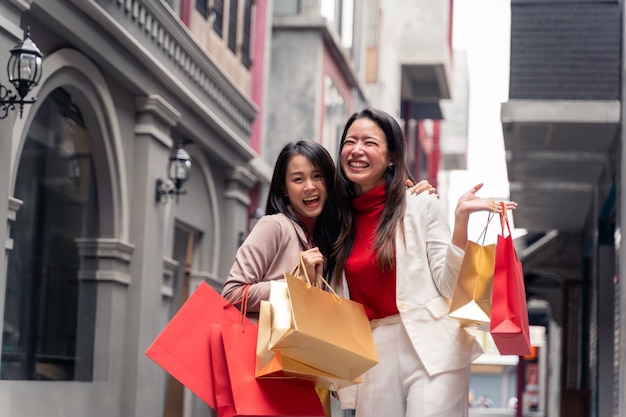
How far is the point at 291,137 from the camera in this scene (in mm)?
20141

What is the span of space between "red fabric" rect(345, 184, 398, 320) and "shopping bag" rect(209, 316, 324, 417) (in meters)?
0.42

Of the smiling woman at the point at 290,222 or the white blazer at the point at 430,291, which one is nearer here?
the white blazer at the point at 430,291

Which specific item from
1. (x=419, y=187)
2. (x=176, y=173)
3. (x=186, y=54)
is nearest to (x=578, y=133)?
(x=176, y=173)

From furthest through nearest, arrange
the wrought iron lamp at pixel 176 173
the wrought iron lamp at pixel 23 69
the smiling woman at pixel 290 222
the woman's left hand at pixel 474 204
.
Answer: the wrought iron lamp at pixel 176 173 → the wrought iron lamp at pixel 23 69 → the smiling woman at pixel 290 222 → the woman's left hand at pixel 474 204

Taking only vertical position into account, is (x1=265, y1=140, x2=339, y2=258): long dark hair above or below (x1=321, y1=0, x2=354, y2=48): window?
below

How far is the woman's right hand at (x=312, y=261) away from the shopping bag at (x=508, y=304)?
649 millimetres

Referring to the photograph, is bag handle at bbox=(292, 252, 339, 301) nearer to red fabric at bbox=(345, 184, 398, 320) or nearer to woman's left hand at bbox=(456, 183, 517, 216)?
red fabric at bbox=(345, 184, 398, 320)

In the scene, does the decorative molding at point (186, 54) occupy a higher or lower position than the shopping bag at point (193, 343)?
higher

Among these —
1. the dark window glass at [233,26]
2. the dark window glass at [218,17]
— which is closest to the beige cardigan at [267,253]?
the dark window glass at [218,17]

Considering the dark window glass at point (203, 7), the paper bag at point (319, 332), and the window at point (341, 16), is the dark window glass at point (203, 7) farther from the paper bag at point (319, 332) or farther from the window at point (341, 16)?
the paper bag at point (319, 332)

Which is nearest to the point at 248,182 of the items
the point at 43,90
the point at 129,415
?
the point at 129,415

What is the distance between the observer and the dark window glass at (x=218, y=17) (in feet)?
52.3

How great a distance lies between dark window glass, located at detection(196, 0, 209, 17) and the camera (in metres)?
15.1

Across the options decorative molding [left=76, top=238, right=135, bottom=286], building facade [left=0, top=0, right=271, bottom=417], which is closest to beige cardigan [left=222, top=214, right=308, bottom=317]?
building facade [left=0, top=0, right=271, bottom=417]
